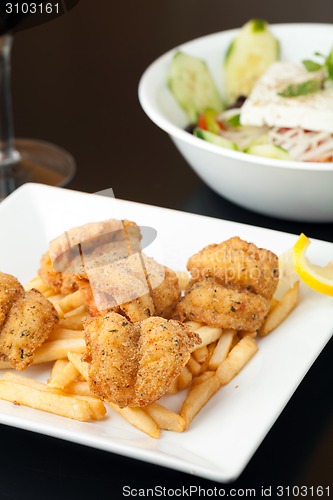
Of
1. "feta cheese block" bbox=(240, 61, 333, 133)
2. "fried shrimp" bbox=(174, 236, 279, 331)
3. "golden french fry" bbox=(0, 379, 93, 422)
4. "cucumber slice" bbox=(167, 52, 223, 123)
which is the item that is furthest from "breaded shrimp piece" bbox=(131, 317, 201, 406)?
"cucumber slice" bbox=(167, 52, 223, 123)

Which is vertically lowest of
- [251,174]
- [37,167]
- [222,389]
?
[37,167]

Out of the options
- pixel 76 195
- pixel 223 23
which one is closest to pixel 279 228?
pixel 76 195

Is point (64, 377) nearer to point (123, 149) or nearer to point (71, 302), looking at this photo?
point (71, 302)

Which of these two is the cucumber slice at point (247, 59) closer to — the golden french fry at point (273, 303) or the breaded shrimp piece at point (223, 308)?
Result: the golden french fry at point (273, 303)

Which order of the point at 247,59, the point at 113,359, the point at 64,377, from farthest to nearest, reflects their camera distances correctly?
the point at 247,59 < the point at 64,377 < the point at 113,359

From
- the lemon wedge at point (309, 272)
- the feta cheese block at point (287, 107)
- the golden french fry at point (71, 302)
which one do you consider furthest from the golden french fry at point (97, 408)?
the feta cheese block at point (287, 107)

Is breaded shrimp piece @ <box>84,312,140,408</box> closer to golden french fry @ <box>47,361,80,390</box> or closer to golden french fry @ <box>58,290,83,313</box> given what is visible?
golden french fry @ <box>47,361,80,390</box>

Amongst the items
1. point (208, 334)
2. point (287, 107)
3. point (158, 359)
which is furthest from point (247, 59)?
point (158, 359)
